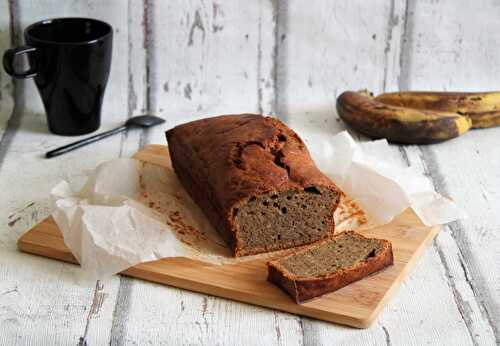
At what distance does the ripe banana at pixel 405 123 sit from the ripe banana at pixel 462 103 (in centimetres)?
6

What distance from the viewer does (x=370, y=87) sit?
360cm

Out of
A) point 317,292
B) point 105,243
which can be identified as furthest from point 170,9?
point 317,292

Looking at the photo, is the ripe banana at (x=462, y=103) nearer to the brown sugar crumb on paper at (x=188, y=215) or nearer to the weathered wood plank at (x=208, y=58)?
the weathered wood plank at (x=208, y=58)

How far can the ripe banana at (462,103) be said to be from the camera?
3.25 meters

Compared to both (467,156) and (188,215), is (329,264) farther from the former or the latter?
(467,156)

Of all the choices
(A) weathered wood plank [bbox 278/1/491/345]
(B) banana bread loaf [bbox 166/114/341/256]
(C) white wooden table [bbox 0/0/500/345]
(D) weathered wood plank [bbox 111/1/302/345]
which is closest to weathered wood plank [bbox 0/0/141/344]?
(C) white wooden table [bbox 0/0/500/345]

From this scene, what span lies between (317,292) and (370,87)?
162cm

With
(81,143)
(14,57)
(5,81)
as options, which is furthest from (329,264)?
(5,81)

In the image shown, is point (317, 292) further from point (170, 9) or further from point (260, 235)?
point (170, 9)

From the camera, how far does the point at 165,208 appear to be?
254 centimetres

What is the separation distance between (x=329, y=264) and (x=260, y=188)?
0.86 ft

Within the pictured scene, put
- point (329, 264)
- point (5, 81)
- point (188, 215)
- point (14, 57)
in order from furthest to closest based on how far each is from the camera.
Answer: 1. point (5, 81)
2. point (14, 57)
3. point (188, 215)
4. point (329, 264)

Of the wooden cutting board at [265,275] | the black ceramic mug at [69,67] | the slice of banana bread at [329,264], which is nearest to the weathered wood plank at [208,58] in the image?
the black ceramic mug at [69,67]

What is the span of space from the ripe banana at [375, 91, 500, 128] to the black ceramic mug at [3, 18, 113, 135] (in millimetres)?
1086
